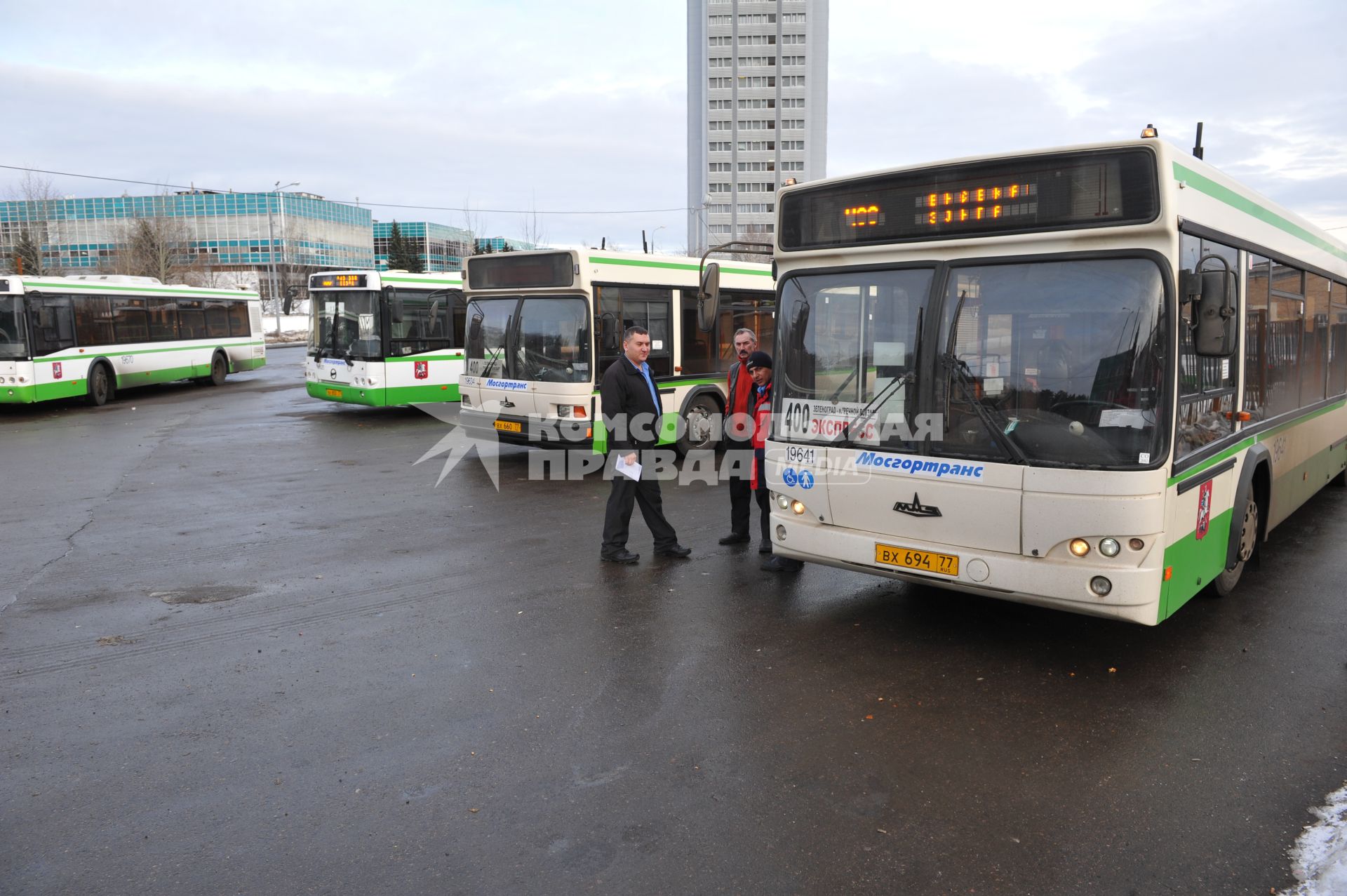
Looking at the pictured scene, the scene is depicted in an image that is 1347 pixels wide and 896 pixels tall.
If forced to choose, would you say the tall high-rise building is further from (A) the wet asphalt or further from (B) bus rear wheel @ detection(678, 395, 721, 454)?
(A) the wet asphalt

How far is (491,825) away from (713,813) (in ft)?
2.93

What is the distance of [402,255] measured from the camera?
78.4 meters

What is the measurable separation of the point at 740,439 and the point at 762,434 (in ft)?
1.37

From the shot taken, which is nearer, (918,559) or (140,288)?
(918,559)

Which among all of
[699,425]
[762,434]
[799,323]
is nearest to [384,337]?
[699,425]

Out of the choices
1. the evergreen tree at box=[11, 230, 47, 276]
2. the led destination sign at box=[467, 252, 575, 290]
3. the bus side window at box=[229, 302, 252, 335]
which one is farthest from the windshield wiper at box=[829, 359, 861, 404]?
the evergreen tree at box=[11, 230, 47, 276]

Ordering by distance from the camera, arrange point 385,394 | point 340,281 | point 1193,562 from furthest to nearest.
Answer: point 340,281, point 385,394, point 1193,562

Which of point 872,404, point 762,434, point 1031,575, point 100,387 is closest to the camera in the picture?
point 1031,575

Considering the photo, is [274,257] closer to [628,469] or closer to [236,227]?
[236,227]

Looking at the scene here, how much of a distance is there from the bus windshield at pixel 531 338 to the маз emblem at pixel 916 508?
695 centimetres

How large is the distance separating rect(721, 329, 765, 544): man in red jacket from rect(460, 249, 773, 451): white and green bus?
3.21 meters

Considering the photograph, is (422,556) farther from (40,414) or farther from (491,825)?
(40,414)

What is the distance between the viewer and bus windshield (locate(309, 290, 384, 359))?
715 inches

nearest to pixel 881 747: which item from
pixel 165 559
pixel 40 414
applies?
pixel 165 559
